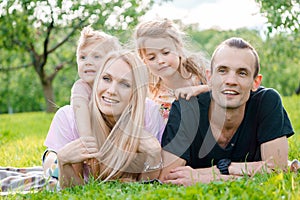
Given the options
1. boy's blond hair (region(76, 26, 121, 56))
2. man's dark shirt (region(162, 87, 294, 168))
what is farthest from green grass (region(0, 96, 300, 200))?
boy's blond hair (region(76, 26, 121, 56))

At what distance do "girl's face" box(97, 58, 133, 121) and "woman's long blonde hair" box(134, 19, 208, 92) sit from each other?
943 millimetres

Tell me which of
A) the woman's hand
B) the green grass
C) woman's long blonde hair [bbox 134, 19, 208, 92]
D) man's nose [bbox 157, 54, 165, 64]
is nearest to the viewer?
the green grass

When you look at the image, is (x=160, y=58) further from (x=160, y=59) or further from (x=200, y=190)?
(x=200, y=190)

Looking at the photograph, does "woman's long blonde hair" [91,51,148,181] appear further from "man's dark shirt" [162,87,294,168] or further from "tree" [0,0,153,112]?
"tree" [0,0,153,112]

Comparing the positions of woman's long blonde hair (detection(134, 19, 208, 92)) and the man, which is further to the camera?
woman's long blonde hair (detection(134, 19, 208, 92))

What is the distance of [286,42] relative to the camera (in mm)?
15156

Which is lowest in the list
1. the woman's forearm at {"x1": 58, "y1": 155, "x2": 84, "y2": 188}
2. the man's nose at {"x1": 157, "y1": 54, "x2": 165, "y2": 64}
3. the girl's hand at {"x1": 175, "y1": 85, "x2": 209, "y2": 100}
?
the woman's forearm at {"x1": 58, "y1": 155, "x2": 84, "y2": 188}

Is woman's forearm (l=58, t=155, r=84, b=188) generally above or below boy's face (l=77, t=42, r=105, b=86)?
below

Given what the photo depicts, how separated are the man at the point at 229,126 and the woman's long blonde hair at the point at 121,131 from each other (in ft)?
0.91

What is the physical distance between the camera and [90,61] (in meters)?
4.73

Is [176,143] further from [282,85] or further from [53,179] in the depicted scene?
[282,85]

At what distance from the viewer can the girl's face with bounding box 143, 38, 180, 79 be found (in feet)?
16.8

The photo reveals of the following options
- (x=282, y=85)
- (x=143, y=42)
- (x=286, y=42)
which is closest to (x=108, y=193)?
(x=143, y=42)

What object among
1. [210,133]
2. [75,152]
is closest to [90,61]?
[75,152]
